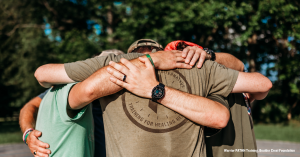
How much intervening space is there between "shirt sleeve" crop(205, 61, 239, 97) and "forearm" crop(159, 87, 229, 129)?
0.74ft

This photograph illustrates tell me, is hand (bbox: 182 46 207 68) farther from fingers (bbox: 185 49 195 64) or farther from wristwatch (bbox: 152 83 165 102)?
wristwatch (bbox: 152 83 165 102)

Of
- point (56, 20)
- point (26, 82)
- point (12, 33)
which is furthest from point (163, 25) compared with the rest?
point (26, 82)

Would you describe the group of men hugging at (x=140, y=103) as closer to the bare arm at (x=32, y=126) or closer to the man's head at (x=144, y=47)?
the bare arm at (x=32, y=126)

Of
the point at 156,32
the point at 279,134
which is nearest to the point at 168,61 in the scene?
the point at 156,32

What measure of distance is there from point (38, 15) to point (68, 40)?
3.82 meters

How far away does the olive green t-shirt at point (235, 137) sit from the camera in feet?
7.05

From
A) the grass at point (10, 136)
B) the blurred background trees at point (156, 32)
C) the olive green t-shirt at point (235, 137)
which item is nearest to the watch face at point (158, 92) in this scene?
the olive green t-shirt at point (235, 137)

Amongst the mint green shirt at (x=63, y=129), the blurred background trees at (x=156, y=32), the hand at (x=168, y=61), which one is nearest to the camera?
the hand at (x=168, y=61)

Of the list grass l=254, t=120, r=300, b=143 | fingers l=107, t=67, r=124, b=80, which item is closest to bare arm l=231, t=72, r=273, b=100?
fingers l=107, t=67, r=124, b=80

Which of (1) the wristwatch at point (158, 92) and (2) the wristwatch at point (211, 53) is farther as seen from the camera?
(2) the wristwatch at point (211, 53)

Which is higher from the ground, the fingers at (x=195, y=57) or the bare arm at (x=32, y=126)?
the fingers at (x=195, y=57)

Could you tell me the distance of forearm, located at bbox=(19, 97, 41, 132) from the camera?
8.05 feet

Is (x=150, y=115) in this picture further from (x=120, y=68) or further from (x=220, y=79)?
(x=220, y=79)

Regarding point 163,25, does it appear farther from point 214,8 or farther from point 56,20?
point 56,20
